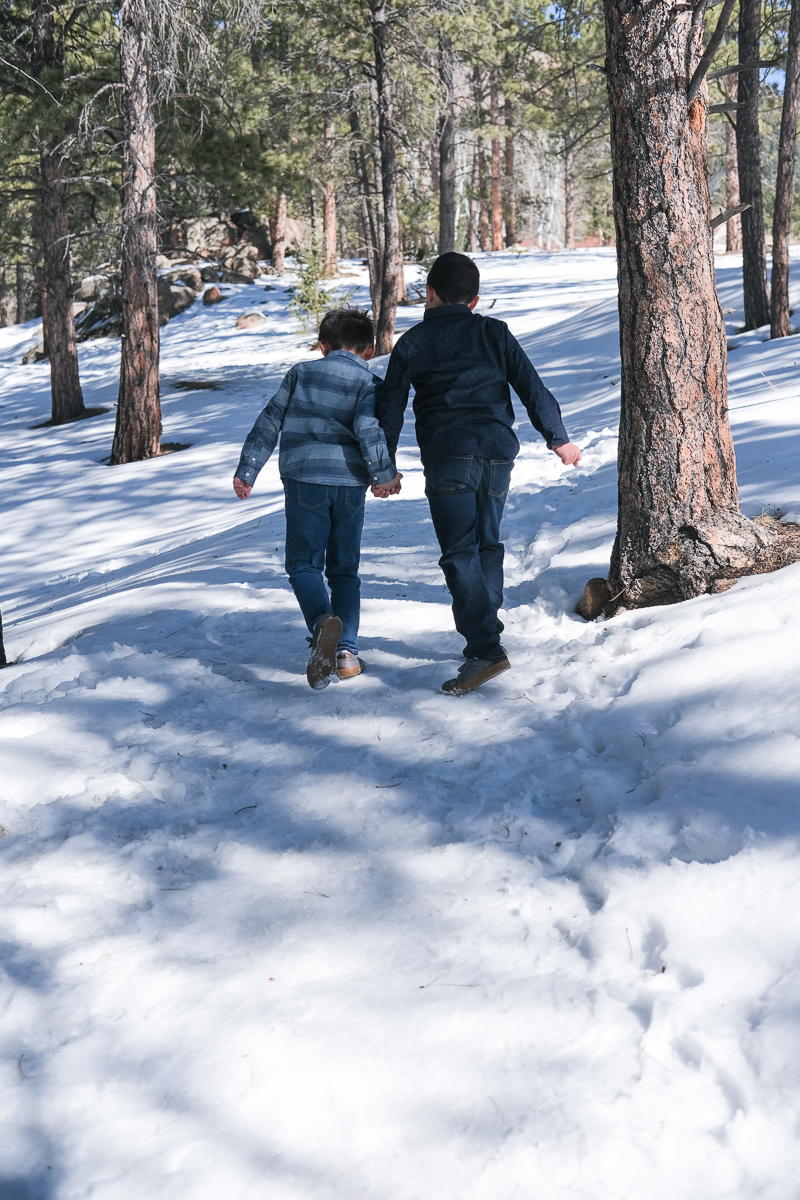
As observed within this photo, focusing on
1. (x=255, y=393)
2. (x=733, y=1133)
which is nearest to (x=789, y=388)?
(x=733, y=1133)

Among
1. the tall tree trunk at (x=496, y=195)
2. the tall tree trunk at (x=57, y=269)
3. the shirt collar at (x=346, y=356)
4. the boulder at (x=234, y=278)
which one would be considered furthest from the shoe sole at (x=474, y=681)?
the tall tree trunk at (x=496, y=195)

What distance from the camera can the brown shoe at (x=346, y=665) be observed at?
3855 millimetres

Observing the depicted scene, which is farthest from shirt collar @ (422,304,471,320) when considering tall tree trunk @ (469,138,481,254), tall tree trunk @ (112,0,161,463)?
tall tree trunk @ (469,138,481,254)

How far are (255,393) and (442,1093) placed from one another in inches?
604

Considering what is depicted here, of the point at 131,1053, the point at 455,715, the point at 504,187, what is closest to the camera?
the point at 131,1053

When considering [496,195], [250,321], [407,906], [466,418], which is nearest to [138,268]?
[466,418]

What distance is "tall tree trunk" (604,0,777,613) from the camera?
Answer: 11.8ft

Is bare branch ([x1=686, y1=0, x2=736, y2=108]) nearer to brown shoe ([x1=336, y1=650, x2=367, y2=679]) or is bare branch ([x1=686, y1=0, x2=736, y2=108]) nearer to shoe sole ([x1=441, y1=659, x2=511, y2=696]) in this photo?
shoe sole ([x1=441, y1=659, x2=511, y2=696])

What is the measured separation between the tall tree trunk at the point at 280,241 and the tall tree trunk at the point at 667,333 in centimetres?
2694

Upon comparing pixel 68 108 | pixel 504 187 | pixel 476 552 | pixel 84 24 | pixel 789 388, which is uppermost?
pixel 504 187

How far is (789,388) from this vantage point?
307 inches

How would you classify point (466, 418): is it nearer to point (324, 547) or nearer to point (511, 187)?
point (324, 547)

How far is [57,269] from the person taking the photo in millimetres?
14648

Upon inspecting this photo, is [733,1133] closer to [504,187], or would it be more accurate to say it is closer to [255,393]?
[255,393]
